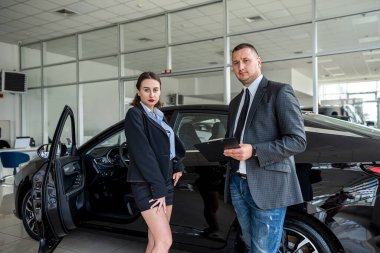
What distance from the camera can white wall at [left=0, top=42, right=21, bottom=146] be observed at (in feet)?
26.9

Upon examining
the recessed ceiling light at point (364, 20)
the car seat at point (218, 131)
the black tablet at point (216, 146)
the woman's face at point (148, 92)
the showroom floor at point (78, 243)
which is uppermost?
the recessed ceiling light at point (364, 20)

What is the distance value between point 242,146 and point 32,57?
868cm

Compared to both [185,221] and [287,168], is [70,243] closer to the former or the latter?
[185,221]

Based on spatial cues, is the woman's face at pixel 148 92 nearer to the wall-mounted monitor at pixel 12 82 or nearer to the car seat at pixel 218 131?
the car seat at pixel 218 131

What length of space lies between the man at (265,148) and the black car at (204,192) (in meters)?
0.39

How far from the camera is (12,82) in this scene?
812cm

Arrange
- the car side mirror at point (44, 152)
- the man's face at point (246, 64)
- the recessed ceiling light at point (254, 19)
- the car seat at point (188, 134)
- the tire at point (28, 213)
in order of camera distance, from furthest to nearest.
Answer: the recessed ceiling light at point (254, 19)
the tire at point (28, 213)
the car side mirror at point (44, 152)
the car seat at point (188, 134)
the man's face at point (246, 64)

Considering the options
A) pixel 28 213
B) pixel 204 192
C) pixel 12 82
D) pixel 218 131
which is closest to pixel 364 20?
pixel 218 131

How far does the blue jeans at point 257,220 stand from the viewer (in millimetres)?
1390

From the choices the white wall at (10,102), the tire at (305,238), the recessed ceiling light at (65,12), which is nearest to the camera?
the tire at (305,238)

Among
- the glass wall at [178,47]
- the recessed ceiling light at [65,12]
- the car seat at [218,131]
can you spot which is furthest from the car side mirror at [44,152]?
the recessed ceiling light at [65,12]

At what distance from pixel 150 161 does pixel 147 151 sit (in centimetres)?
5

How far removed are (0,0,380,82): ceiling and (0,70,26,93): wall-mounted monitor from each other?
0.89 meters

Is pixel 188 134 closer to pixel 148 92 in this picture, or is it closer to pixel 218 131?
pixel 218 131
